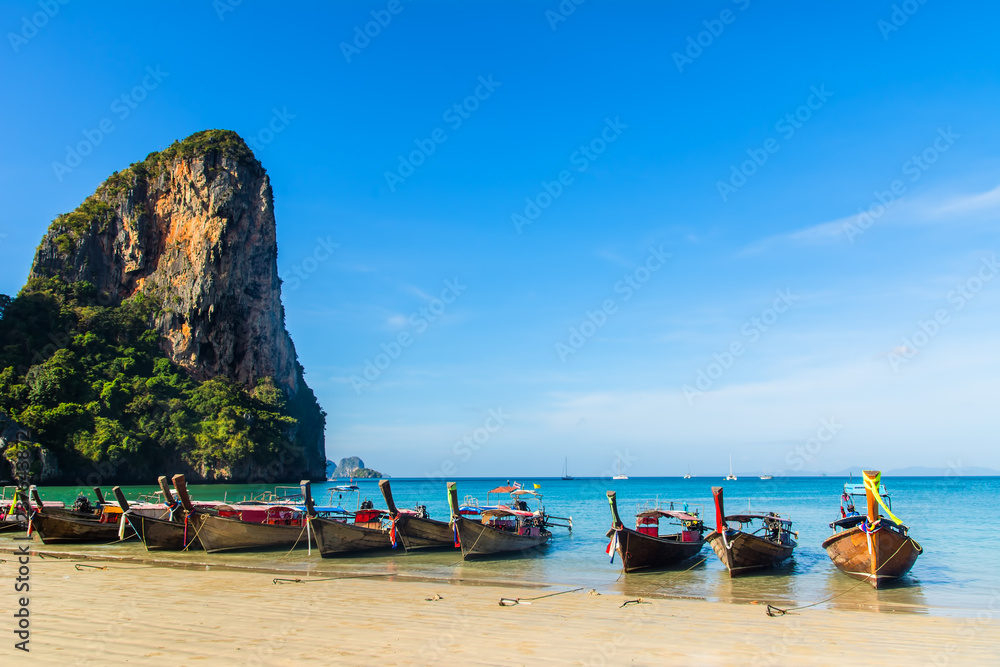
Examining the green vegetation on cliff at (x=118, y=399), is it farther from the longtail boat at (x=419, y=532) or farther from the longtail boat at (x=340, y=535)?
the longtail boat at (x=419, y=532)

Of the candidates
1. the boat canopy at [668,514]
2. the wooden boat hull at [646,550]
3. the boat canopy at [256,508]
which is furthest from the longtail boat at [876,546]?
the boat canopy at [256,508]

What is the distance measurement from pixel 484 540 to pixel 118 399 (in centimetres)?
6800

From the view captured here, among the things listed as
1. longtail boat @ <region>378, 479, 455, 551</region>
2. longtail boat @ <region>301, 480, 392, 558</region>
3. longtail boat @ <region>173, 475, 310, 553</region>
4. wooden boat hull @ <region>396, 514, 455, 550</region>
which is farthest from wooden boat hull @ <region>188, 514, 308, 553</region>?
Answer: wooden boat hull @ <region>396, 514, 455, 550</region>

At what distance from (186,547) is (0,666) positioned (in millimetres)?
16374

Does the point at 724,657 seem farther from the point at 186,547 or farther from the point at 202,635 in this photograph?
the point at 186,547

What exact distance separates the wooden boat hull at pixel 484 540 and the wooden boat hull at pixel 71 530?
48.0ft

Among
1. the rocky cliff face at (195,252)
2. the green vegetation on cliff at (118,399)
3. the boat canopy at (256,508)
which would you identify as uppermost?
the rocky cliff face at (195,252)

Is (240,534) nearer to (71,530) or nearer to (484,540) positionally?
(71,530)

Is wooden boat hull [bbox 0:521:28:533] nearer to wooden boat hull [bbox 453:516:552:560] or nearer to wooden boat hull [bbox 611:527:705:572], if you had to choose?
wooden boat hull [bbox 453:516:552:560]

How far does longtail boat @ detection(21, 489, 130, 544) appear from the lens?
968 inches

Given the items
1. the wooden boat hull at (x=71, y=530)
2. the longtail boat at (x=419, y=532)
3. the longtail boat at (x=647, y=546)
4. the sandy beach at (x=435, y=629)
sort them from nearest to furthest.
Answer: the sandy beach at (x=435, y=629), the longtail boat at (x=647, y=546), the longtail boat at (x=419, y=532), the wooden boat hull at (x=71, y=530)

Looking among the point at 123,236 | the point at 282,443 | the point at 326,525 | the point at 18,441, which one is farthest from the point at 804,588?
the point at 123,236

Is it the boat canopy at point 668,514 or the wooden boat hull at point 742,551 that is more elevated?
the boat canopy at point 668,514

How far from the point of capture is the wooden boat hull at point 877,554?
1741 cm
